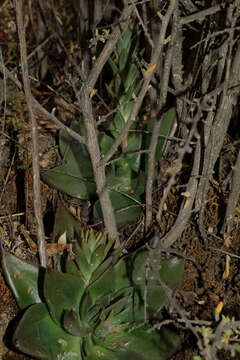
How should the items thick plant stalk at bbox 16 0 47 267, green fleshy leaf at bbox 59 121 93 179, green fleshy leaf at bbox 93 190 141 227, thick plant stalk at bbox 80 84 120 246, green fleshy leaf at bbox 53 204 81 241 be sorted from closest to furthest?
1. thick plant stalk at bbox 16 0 47 267
2. thick plant stalk at bbox 80 84 120 246
3. green fleshy leaf at bbox 53 204 81 241
4. green fleshy leaf at bbox 93 190 141 227
5. green fleshy leaf at bbox 59 121 93 179

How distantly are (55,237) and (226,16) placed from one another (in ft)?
3.51

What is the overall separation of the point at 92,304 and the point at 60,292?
0.45 feet

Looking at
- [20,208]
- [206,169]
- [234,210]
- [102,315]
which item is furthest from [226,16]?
[20,208]

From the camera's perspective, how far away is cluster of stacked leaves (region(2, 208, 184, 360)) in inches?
60.7

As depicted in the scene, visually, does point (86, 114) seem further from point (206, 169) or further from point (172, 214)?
point (172, 214)

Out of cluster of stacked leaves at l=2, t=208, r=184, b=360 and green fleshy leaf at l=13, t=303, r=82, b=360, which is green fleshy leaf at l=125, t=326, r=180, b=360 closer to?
cluster of stacked leaves at l=2, t=208, r=184, b=360

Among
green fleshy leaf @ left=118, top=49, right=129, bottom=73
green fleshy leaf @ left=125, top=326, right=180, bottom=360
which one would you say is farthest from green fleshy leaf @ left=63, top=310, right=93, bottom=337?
green fleshy leaf @ left=118, top=49, right=129, bottom=73

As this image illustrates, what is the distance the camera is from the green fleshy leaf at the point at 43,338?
1.48 m

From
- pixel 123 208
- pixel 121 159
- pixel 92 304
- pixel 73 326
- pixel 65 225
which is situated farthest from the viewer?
pixel 121 159

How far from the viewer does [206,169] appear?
180cm

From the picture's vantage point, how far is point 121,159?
82.3 inches

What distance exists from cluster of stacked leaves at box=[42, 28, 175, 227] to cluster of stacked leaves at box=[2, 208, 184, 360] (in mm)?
331

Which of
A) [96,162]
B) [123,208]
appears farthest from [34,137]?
[123,208]

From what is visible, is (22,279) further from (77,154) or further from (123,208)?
(77,154)
